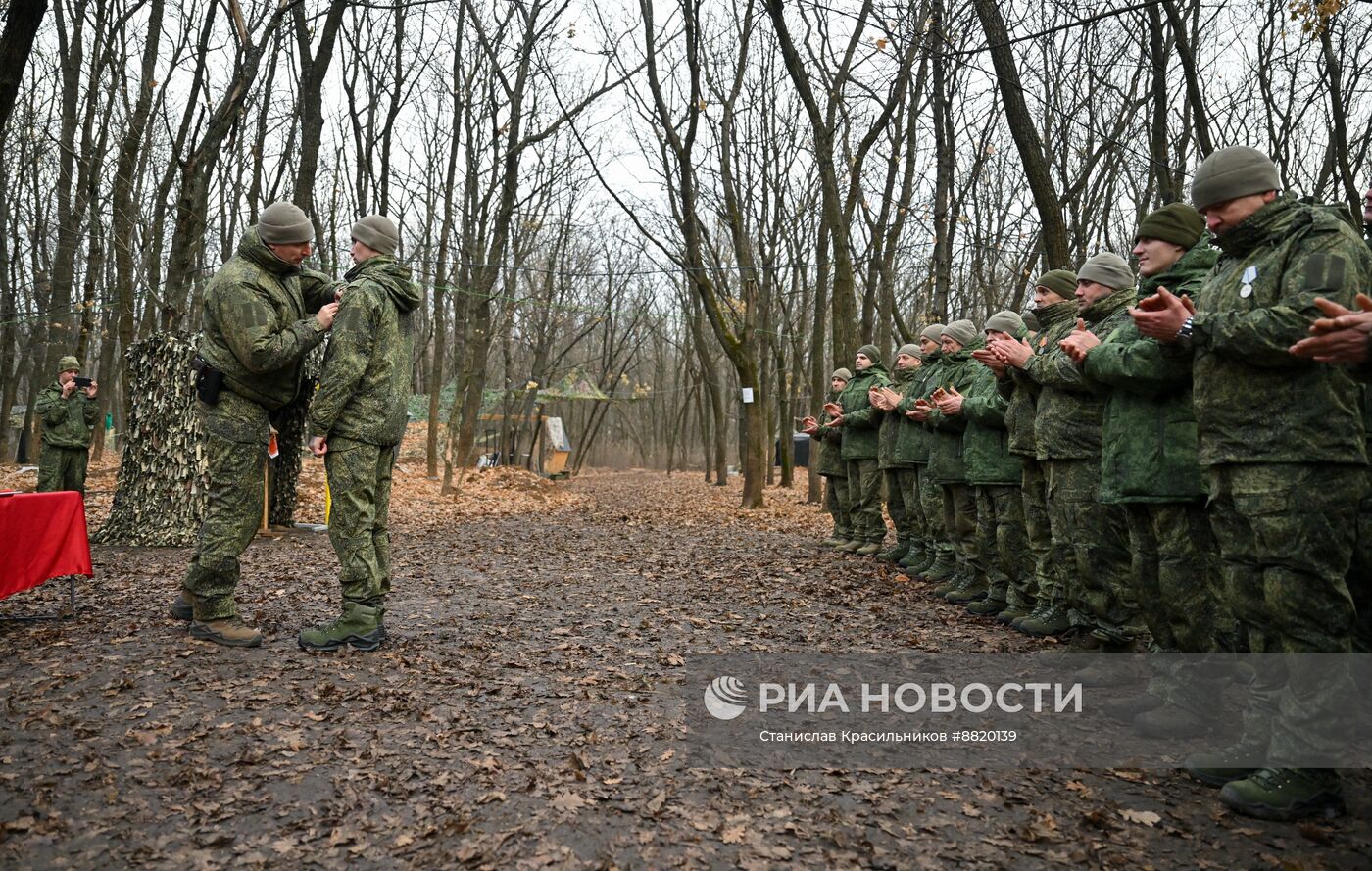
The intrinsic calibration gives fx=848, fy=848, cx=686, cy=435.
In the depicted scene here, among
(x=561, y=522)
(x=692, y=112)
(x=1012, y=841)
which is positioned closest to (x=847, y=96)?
(x=692, y=112)

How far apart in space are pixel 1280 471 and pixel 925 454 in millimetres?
5080

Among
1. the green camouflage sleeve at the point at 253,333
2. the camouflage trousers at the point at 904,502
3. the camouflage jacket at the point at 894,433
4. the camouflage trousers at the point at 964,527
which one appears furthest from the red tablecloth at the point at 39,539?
the camouflage trousers at the point at 904,502

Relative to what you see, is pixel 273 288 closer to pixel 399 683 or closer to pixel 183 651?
pixel 183 651

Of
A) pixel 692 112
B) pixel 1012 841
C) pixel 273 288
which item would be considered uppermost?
pixel 692 112

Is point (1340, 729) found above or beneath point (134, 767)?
above

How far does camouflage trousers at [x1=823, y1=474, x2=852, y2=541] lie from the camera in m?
10.9

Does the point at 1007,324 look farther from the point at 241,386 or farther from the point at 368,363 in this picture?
the point at 241,386

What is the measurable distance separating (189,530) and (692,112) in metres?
10.7

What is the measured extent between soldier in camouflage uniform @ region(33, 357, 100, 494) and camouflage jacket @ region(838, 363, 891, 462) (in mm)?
10029

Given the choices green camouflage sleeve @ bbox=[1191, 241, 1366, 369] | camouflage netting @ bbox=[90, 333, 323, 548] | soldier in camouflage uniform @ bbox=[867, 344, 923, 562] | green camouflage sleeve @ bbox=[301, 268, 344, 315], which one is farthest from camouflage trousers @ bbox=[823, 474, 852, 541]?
green camouflage sleeve @ bbox=[1191, 241, 1366, 369]

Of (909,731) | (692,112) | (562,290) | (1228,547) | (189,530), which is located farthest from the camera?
(562,290)

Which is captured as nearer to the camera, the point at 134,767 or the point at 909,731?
the point at 134,767

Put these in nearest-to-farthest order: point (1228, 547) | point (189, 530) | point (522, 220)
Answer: point (1228, 547) < point (189, 530) < point (522, 220)

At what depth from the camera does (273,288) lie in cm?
512
